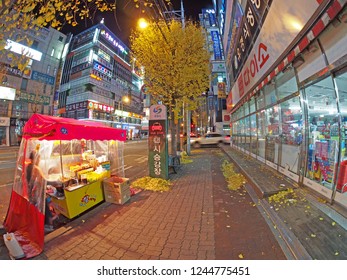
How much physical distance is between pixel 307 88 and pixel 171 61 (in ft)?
22.0

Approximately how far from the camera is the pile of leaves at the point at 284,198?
15.3 ft

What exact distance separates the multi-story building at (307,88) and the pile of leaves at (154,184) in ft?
13.9

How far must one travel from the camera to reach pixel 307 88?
530 cm

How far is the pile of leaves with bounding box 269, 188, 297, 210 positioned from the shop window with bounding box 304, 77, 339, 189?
679 millimetres

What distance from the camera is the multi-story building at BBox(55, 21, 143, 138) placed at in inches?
2003

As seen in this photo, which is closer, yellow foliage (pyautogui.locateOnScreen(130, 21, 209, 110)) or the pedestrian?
the pedestrian

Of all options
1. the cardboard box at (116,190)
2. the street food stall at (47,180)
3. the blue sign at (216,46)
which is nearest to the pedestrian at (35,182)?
the street food stall at (47,180)

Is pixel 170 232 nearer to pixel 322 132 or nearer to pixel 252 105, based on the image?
pixel 322 132

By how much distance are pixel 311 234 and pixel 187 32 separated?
11.6m

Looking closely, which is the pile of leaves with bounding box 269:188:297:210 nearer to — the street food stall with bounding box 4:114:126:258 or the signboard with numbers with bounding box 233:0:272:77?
the street food stall with bounding box 4:114:126:258

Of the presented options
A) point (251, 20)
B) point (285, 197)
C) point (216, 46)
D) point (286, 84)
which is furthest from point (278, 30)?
point (216, 46)

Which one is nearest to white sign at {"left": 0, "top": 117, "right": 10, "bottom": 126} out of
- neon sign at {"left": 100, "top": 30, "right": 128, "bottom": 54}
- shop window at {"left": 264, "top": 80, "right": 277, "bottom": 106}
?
neon sign at {"left": 100, "top": 30, "right": 128, "bottom": 54}

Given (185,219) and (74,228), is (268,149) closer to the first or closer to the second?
(185,219)

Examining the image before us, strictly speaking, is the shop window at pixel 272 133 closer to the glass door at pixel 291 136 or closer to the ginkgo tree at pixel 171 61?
the glass door at pixel 291 136
